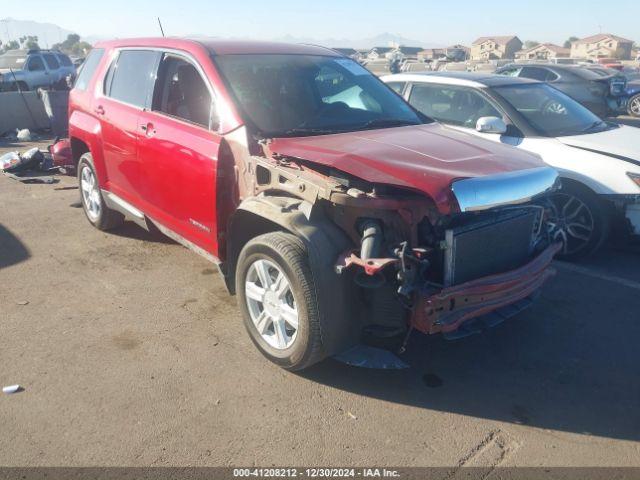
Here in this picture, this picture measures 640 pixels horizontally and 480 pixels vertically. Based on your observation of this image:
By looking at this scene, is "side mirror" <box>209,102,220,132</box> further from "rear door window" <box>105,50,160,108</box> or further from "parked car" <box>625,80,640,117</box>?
"parked car" <box>625,80,640,117</box>

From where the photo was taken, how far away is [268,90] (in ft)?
13.9

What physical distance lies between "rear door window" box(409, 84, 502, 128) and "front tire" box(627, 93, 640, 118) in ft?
39.8

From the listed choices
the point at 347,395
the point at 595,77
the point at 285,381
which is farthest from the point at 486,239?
the point at 595,77

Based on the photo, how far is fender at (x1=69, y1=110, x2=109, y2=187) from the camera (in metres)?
5.59

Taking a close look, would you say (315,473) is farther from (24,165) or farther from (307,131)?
(24,165)

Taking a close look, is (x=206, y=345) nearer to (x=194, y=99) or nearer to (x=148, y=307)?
(x=148, y=307)

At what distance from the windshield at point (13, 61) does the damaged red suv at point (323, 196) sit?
2026 centimetres

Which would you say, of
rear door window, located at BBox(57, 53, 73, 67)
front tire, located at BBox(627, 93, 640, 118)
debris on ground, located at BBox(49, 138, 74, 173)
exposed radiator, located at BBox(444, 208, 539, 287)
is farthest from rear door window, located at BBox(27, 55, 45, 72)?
exposed radiator, located at BBox(444, 208, 539, 287)

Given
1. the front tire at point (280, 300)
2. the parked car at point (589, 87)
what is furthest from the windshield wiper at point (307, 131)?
the parked car at point (589, 87)

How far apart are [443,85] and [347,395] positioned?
4.56m

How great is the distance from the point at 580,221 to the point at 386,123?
2433 millimetres

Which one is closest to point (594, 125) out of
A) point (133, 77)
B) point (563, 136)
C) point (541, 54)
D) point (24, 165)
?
point (563, 136)

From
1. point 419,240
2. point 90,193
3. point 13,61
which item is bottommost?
point 13,61

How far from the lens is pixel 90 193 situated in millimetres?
6309
